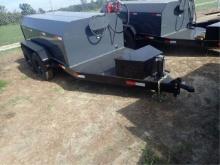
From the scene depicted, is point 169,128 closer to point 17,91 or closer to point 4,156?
point 4,156

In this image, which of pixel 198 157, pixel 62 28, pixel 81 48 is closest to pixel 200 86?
pixel 198 157

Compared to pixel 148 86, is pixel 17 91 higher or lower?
lower

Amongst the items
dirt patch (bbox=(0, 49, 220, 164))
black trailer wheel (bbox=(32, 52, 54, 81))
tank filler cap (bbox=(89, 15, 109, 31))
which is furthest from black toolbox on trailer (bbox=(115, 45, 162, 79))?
black trailer wheel (bbox=(32, 52, 54, 81))

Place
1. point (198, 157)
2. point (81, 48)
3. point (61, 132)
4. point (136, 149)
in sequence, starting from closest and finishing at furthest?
point (198, 157) < point (136, 149) < point (61, 132) < point (81, 48)

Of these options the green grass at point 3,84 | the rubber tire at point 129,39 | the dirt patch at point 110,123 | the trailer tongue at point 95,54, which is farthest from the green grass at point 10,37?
the dirt patch at point 110,123

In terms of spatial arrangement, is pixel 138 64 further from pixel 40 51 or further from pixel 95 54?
pixel 40 51

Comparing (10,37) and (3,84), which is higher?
(3,84)

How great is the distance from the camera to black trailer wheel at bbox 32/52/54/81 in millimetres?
7387

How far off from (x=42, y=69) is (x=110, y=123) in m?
3.40

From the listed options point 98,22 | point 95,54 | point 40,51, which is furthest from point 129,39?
point 40,51

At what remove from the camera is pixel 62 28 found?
6156 mm

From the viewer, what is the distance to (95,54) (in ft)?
22.5

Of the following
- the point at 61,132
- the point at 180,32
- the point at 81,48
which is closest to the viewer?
the point at 61,132

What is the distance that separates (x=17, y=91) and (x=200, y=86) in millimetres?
5055
